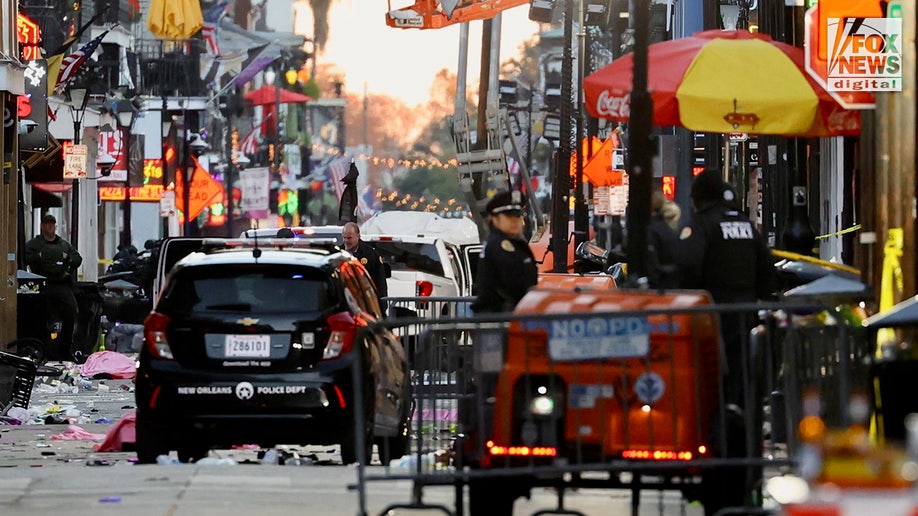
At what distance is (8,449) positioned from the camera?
48.6 feet

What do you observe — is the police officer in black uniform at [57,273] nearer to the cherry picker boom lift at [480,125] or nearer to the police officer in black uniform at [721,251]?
the cherry picker boom lift at [480,125]

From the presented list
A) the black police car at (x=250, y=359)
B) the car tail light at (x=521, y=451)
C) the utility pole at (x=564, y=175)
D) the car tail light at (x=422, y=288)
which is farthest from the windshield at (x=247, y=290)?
the utility pole at (x=564, y=175)

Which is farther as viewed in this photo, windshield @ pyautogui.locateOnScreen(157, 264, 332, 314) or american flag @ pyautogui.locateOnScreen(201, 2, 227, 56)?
american flag @ pyautogui.locateOnScreen(201, 2, 227, 56)

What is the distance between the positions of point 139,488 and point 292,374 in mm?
1921

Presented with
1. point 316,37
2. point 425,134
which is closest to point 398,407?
point 316,37

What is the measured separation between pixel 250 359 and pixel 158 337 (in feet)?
2.10

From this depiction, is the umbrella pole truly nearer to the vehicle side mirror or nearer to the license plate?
the license plate

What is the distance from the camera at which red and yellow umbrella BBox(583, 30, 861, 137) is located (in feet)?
46.0

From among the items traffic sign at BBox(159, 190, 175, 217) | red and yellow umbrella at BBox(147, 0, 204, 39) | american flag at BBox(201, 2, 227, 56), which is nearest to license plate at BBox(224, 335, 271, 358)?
red and yellow umbrella at BBox(147, 0, 204, 39)

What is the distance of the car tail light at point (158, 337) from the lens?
12.9 metres

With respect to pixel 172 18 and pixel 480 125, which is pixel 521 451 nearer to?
pixel 480 125

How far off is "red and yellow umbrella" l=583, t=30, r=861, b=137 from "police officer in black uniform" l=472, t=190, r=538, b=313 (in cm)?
250

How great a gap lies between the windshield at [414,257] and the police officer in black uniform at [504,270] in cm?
1508

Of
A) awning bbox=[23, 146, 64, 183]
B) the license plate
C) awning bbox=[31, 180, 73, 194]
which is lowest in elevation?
the license plate
